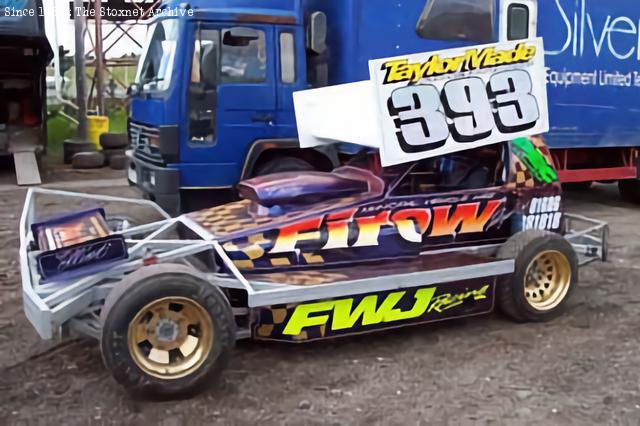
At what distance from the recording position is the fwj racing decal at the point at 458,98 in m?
4.87

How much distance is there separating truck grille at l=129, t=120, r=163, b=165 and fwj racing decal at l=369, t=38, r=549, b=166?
3869 millimetres

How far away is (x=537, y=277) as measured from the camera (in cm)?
549

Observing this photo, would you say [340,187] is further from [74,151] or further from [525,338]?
[74,151]

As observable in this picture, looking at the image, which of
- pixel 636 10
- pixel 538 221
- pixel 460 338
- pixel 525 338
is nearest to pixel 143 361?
pixel 460 338

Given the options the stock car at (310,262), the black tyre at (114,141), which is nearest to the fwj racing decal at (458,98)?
the stock car at (310,262)

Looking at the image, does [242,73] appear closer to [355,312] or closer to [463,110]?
[463,110]

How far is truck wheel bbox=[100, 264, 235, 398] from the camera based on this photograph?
3898mm

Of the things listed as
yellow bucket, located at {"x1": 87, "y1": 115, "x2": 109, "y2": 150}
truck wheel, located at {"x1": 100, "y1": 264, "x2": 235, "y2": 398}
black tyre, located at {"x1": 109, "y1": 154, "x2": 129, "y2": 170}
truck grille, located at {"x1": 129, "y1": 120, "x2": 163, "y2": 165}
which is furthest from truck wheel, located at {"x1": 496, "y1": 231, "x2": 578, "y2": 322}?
yellow bucket, located at {"x1": 87, "y1": 115, "x2": 109, "y2": 150}

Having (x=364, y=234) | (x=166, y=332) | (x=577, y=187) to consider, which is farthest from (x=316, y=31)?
(x=577, y=187)

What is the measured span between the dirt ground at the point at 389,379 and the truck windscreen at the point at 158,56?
11.0 feet

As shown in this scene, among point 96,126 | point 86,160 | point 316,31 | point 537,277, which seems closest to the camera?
point 537,277

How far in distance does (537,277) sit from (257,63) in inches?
164

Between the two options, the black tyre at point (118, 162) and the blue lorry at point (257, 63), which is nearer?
the blue lorry at point (257, 63)

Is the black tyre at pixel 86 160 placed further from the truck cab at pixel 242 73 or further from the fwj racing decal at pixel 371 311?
the fwj racing decal at pixel 371 311
